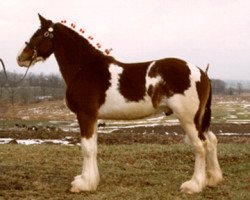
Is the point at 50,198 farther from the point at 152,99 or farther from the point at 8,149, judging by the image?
the point at 8,149

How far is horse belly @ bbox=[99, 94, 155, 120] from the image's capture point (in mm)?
7422

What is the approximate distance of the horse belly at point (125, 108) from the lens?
24.3 feet

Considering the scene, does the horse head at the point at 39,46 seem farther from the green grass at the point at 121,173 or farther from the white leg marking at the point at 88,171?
the green grass at the point at 121,173

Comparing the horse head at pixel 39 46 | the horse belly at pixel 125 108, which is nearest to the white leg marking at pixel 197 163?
the horse belly at pixel 125 108

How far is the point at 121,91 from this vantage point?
7.47 metres

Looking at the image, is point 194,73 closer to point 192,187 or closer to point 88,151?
point 192,187

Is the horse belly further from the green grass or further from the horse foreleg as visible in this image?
the green grass

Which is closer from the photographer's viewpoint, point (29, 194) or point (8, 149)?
point (29, 194)

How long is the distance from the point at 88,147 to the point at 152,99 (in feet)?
4.54

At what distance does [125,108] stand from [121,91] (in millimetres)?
296

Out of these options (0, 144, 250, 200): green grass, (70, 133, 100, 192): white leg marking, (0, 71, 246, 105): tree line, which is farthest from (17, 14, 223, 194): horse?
(0, 71, 246, 105): tree line

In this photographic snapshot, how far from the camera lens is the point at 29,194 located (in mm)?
7273

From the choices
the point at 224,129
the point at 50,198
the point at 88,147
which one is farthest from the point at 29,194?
the point at 224,129

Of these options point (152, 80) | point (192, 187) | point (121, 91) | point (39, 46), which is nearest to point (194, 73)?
point (152, 80)
